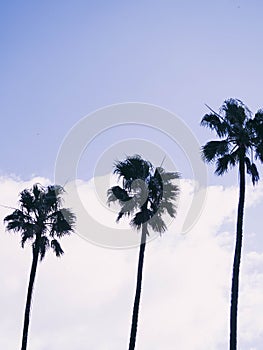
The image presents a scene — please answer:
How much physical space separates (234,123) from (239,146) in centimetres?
122

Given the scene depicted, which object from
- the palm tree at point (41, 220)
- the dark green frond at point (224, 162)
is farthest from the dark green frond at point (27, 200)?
the dark green frond at point (224, 162)

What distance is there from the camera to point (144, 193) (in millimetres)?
31906

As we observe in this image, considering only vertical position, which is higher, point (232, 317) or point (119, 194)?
point (119, 194)

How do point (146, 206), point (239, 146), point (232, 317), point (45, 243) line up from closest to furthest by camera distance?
point (232, 317) < point (239, 146) < point (146, 206) < point (45, 243)

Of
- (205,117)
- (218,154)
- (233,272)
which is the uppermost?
(205,117)

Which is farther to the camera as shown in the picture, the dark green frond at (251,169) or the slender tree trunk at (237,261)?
the dark green frond at (251,169)

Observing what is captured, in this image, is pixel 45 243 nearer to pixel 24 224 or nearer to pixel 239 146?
pixel 24 224

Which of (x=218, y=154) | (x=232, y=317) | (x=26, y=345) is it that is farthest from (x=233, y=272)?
(x=26, y=345)

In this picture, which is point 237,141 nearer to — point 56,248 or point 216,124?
point 216,124

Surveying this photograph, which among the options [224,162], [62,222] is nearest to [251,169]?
[224,162]

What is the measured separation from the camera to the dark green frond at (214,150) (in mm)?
28578

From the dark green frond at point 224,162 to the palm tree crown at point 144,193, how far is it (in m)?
4.70

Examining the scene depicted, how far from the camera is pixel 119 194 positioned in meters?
32.2

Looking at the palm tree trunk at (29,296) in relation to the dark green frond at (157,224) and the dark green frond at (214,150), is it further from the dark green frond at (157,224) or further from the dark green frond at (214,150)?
→ the dark green frond at (214,150)
